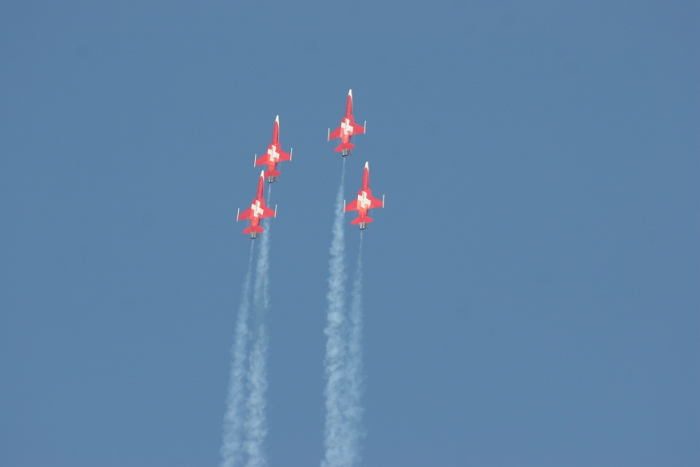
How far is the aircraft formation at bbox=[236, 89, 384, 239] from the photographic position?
126 metres

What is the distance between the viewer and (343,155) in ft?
422

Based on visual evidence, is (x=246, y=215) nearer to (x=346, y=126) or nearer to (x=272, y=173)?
(x=272, y=173)

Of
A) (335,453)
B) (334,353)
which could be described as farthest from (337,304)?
(335,453)

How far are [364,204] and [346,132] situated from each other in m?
6.15

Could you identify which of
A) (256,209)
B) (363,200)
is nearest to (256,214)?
(256,209)

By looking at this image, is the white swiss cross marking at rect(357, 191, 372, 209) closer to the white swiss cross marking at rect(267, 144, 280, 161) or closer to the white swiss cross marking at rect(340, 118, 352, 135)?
the white swiss cross marking at rect(340, 118, 352, 135)

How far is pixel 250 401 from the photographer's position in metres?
Result: 125

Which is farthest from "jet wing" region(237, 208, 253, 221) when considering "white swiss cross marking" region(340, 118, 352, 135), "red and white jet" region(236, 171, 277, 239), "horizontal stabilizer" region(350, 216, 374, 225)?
"white swiss cross marking" region(340, 118, 352, 135)

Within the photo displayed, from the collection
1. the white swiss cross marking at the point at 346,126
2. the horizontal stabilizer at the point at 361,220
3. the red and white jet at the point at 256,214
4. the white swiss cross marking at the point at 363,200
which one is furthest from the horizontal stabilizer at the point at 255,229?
the white swiss cross marking at the point at 346,126

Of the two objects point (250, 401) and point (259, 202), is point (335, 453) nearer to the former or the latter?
point (250, 401)

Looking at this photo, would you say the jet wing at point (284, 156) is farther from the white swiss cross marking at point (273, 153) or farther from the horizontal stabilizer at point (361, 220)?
the horizontal stabilizer at point (361, 220)

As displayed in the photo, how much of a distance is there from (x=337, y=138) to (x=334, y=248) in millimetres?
8194

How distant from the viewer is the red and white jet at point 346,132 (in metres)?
129

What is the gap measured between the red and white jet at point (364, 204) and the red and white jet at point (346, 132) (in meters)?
2.30
